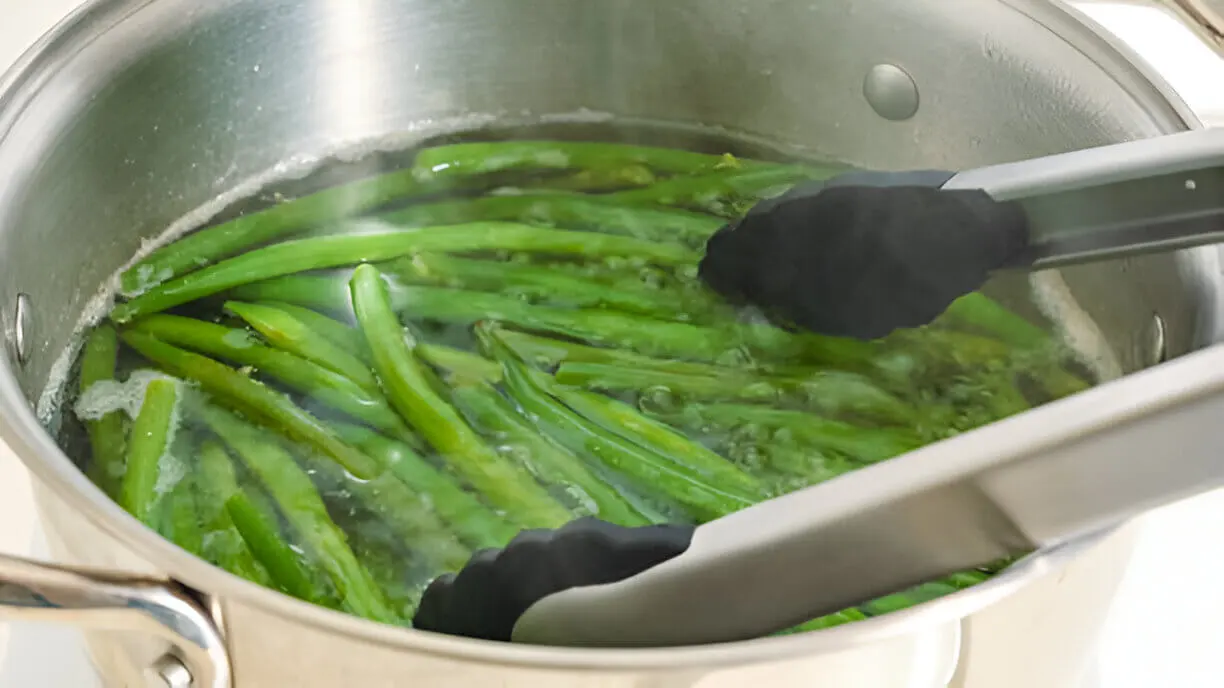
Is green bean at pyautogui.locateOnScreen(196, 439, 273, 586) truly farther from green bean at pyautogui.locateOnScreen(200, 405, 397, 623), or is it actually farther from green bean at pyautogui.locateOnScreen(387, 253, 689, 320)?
green bean at pyautogui.locateOnScreen(387, 253, 689, 320)

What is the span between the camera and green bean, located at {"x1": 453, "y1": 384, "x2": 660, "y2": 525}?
800 mm

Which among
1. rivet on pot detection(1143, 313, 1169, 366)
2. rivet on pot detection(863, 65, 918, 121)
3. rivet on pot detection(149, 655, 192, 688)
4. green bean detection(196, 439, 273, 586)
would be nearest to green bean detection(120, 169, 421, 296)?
green bean detection(196, 439, 273, 586)

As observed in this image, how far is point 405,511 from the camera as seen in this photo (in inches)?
31.7

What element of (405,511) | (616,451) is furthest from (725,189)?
(405,511)

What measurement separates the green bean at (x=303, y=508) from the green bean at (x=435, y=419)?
0.10m

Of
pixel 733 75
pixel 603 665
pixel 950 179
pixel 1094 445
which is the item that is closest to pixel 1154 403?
pixel 1094 445

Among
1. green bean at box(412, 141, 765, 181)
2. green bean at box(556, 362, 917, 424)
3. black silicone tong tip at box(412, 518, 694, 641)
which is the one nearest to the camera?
black silicone tong tip at box(412, 518, 694, 641)

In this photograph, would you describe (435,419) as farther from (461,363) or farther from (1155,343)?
(1155,343)

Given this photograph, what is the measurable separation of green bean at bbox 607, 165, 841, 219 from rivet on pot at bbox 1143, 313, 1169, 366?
0.37 meters

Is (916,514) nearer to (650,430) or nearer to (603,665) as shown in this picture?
(603,665)

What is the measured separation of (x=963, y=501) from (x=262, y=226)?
79 cm

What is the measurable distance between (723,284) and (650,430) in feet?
0.69

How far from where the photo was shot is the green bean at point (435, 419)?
79cm

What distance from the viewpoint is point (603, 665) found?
1.40 feet
